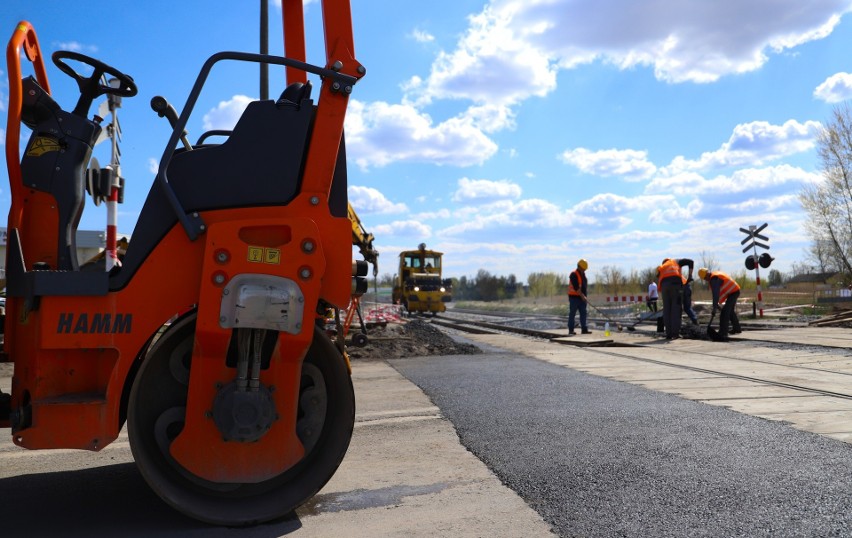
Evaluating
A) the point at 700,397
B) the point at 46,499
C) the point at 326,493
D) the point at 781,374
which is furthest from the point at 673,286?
the point at 46,499

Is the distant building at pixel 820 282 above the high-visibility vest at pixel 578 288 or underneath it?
above

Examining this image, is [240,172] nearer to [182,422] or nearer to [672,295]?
[182,422]

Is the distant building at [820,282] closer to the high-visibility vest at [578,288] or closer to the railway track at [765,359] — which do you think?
the high-visibility vest at [578,288]

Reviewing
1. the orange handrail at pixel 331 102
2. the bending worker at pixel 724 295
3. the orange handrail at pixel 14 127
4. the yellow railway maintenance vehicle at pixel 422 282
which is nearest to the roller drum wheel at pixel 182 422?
the orange handrail at pixel 331 102

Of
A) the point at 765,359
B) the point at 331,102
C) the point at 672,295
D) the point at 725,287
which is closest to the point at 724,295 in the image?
the point at 725,287

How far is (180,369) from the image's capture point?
315 cm

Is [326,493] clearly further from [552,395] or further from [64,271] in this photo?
[552,395]

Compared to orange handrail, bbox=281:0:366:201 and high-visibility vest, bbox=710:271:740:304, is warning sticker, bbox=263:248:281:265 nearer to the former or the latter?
orange handrail, bbox=281:0:366:201

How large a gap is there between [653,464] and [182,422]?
2.71m

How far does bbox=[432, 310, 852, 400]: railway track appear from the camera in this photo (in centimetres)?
711

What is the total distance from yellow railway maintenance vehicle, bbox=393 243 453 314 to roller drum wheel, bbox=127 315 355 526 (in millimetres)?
28608

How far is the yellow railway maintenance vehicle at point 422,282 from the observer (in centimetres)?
3203

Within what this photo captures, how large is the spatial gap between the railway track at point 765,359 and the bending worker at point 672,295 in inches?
19.3

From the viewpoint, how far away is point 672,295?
44.2ft
